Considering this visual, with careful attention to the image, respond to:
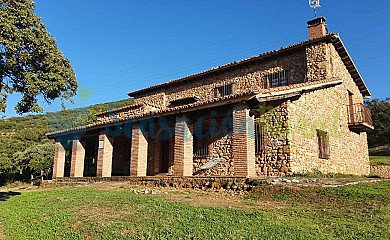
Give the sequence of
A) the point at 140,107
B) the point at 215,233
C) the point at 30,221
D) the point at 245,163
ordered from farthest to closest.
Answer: the point at 140,107 < the point at 245,163 < the point at 30,221 < the point at 215,233

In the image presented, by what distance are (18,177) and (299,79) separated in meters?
22.3

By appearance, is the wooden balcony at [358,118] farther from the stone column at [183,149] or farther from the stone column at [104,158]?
the stone column at [104,158]

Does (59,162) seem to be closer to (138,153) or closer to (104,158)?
(104,158)

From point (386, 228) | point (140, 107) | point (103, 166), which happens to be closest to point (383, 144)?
point (140, 107)

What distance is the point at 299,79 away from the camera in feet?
50.0

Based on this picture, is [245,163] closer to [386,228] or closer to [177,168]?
[177,168]

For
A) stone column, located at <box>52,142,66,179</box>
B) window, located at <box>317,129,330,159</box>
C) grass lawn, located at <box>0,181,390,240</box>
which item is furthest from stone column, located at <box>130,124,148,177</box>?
window, located at <box>317,129,330,159</box>

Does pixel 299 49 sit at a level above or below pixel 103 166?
above

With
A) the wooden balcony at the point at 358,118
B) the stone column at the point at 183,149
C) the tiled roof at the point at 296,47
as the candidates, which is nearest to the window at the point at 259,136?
the stone column at the point at 183,149

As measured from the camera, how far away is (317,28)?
55.2 feet

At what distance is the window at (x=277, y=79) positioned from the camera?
51.5 feet

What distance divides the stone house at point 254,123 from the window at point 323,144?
46 mm

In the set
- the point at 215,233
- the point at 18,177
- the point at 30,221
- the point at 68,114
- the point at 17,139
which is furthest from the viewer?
the point at 68,114

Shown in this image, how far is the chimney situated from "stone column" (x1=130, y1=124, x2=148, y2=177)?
996 centimetres
